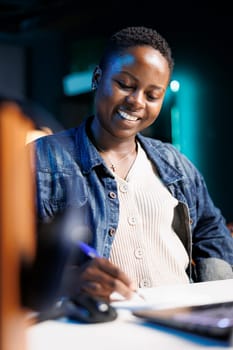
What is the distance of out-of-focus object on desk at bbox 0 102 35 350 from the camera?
0.37m

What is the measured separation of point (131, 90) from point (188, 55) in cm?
259

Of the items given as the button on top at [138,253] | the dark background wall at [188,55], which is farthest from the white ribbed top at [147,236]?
the dark background wall at [188,55]

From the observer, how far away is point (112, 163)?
1.52m

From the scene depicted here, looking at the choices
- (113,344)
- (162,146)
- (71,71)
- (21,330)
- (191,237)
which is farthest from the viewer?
(71,71)

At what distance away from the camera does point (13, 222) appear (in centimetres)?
38

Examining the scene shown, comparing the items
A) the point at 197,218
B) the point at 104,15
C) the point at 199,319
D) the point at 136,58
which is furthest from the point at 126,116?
the point at 104,15

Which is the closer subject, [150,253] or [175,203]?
[150,253]

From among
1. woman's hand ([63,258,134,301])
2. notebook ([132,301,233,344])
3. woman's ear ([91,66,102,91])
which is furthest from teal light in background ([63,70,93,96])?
notebook ([132,301,233,344])

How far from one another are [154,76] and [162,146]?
0.31 metres

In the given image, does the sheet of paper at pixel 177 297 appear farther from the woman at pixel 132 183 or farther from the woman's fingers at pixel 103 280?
the woman at pixel 132 183

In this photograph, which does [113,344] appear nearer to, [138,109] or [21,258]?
[21,258]

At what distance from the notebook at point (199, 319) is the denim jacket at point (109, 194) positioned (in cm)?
51

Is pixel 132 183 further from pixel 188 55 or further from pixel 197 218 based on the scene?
pixel 188 55

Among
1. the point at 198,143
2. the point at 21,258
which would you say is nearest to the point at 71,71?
the point at 198,143
